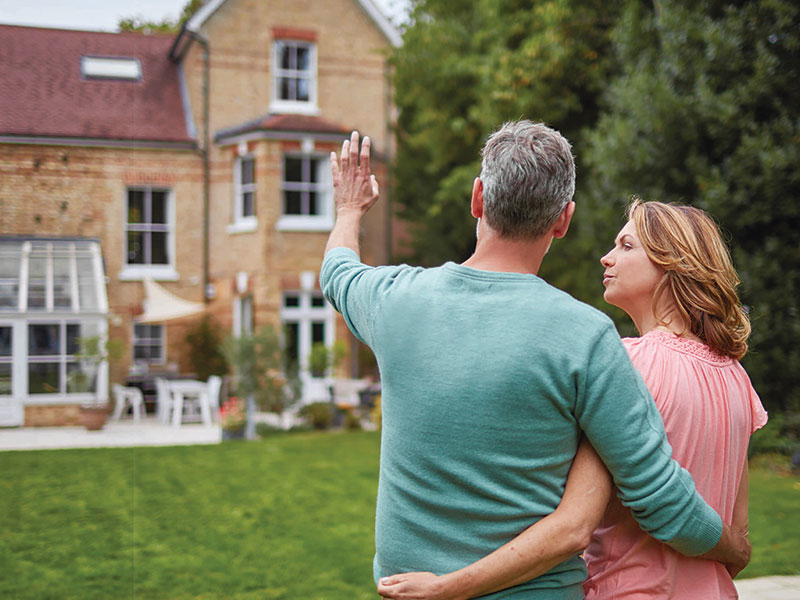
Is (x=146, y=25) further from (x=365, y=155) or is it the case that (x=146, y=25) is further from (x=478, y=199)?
(x=478, y=199)

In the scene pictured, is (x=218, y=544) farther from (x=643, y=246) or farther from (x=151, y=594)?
(x=643, y=246)

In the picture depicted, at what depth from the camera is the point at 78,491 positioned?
449 cm

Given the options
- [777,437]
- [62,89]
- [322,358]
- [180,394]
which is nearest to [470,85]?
[322,358]

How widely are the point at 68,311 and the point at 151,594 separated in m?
1.99

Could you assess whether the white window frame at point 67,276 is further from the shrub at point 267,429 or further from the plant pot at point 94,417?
the shrub at point 267,429

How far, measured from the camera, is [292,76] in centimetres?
1443

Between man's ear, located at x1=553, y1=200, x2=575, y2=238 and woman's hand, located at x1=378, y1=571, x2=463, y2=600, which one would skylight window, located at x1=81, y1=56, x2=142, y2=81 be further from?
woman's hand, located at x1=378, y1=571, x2=463, y2=600

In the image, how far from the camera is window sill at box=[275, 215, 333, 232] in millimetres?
13516

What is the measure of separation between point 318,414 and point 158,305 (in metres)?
8.22

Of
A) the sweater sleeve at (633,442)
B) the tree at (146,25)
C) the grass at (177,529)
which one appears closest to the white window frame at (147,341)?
the grass at (177,529)

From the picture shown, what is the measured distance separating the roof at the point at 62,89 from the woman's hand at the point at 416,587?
Answer: 274 cm

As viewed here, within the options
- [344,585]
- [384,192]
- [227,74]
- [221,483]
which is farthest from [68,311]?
[384,192]

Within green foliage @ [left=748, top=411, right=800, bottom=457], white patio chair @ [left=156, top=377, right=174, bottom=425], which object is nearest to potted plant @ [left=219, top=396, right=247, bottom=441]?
white patio chair @ [left=156, top=377, right=174, bottom=425]

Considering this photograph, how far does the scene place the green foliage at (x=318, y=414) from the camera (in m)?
12.5
